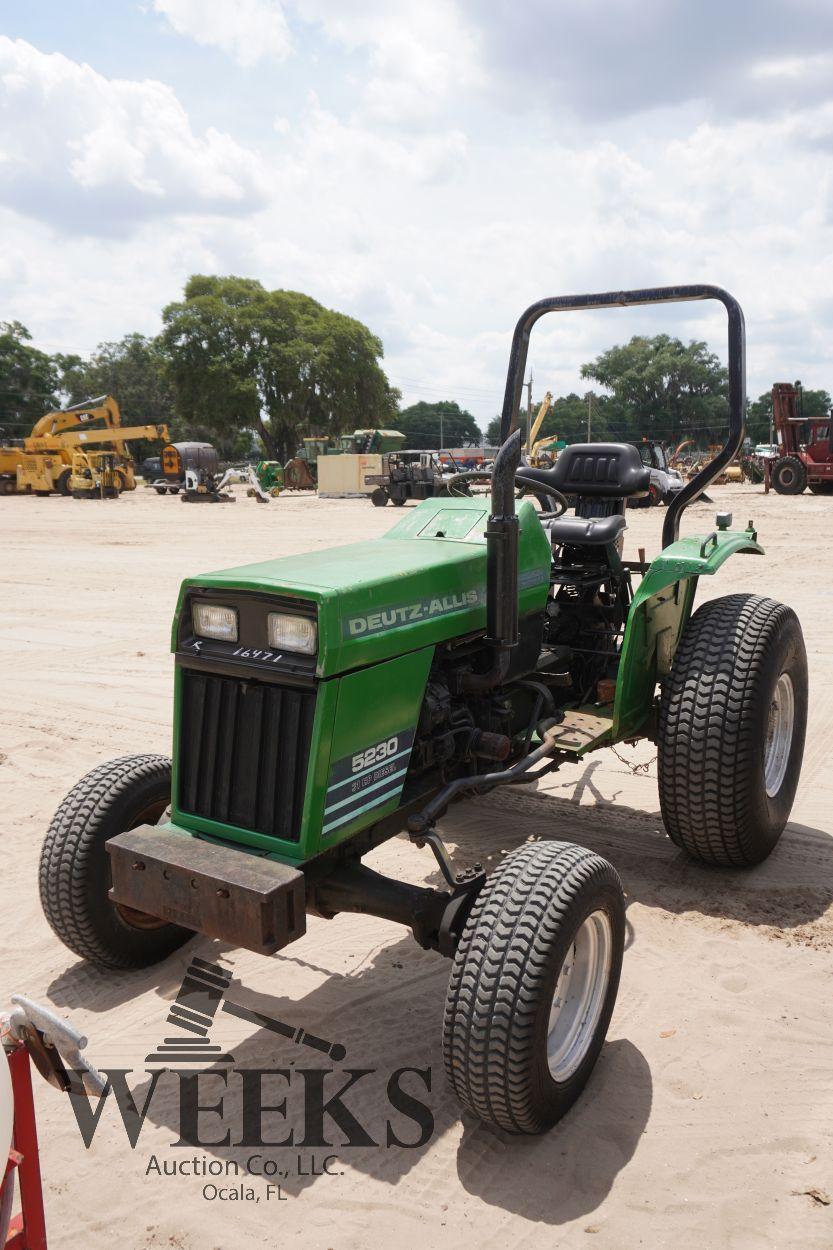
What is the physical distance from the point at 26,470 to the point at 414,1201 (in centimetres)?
3041

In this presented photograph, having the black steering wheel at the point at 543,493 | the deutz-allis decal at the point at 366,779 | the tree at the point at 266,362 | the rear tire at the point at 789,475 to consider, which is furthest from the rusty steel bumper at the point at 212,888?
the tree at the point at 266,362

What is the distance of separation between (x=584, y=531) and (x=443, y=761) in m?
1.46

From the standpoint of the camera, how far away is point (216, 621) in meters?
2.86

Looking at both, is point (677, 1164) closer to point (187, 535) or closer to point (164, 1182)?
point (164, 1182)

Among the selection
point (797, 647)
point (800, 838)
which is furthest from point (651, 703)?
point (800, 838)

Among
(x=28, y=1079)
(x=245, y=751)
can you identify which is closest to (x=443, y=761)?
(x=245, y=751)

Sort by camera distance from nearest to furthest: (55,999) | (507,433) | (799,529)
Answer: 1. (55,999)
2. (507,433)
3. (799,529)

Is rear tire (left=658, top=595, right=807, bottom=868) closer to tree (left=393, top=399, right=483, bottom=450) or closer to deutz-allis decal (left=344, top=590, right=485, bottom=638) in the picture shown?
deutz-allis decal (left=344, top=590, right=485, bottom=638)

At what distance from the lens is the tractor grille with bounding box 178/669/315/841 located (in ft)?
9.00

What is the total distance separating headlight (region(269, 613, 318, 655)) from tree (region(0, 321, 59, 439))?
2057 inches

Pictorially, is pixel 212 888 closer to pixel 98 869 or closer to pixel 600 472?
pixel 98 869

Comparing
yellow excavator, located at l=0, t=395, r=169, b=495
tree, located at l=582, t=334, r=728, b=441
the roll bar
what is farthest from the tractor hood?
yellow excavator, located at l=0, t=395, r=169, b=495

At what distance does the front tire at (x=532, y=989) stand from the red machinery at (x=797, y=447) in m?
23.1

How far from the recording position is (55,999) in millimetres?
3248
